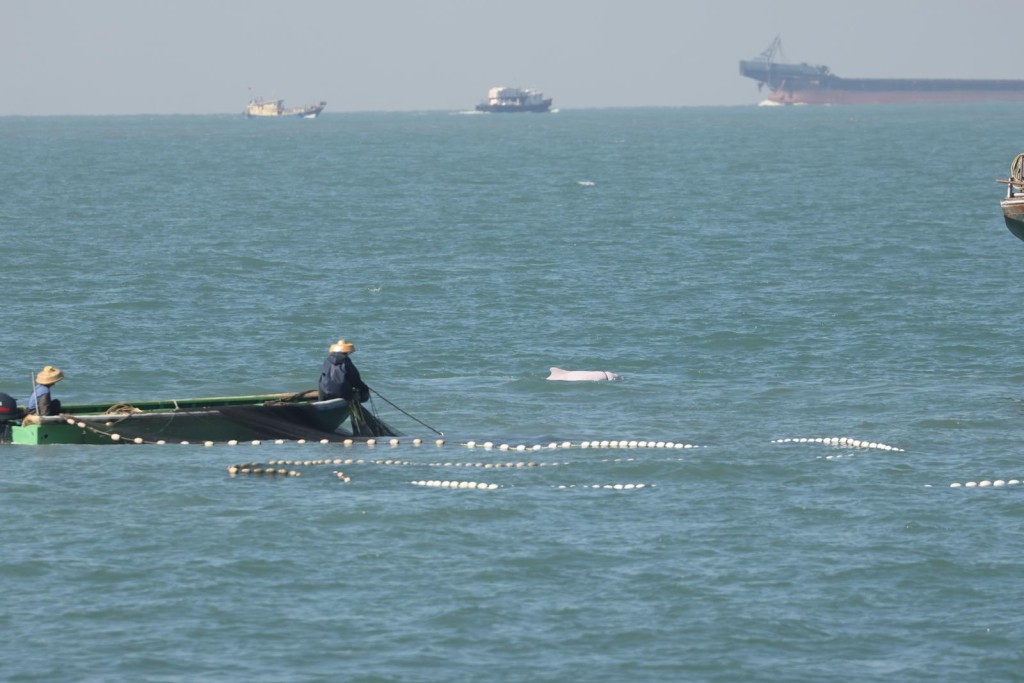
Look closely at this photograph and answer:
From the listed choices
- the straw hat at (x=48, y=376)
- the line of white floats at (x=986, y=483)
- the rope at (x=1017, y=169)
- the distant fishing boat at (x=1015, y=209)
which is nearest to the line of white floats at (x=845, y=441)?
the line of white floats at (x=986, y=483)

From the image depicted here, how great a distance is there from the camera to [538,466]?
29.8m

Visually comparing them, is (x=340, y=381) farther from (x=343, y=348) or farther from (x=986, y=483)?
(x=986, y=483)

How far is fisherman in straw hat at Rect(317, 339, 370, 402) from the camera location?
3158cm

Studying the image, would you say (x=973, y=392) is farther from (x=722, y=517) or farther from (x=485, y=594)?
(x=485, y=594)

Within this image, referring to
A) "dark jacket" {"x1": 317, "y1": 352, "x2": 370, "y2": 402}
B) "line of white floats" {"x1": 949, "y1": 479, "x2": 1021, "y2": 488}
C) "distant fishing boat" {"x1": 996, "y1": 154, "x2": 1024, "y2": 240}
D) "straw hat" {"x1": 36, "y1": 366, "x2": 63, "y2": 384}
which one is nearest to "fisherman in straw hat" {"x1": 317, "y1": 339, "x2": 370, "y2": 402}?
"dark jacket" {"x1": 317, "y1": 352, "x2": 370, "y2": 402}

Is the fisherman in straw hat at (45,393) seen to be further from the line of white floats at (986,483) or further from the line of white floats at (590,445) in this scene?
the line of white floats at (986,483)

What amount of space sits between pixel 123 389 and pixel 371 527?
1369 centimetres

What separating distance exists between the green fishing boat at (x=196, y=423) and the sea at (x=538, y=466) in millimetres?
278

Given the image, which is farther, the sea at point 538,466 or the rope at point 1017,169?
the rope at point 1017,169

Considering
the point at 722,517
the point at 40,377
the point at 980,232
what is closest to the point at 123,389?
the point at 40,377

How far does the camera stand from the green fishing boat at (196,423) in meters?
31.1

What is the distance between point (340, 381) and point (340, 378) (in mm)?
53

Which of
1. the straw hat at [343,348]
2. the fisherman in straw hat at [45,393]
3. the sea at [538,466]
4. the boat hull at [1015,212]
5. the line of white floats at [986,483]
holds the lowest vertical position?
the sea at [538,466]

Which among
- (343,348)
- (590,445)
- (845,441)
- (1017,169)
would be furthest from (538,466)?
(1017,169)
